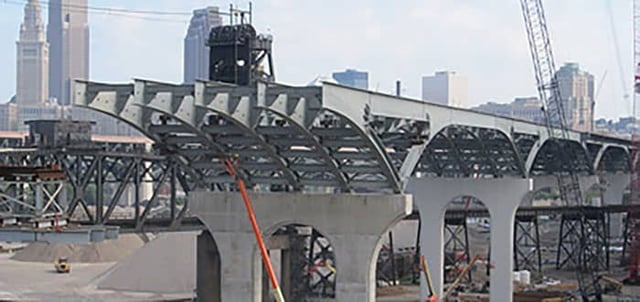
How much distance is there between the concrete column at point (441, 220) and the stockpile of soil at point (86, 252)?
170ft

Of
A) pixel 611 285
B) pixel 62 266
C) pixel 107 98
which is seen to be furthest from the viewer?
pixel 62 266

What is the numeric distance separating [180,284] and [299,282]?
15.1m

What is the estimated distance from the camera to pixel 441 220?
244ft

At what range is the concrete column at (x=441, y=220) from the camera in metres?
73.6

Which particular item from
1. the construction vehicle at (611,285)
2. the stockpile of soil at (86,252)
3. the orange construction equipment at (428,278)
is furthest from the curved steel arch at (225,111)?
the stockpile of soil at (86,252)

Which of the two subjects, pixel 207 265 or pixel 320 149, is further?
pixel 207 265

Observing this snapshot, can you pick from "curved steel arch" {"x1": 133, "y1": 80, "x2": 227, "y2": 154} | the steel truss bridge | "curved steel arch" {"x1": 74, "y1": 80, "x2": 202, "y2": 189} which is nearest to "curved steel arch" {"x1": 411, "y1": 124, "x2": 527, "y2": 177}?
the steel truss bridge

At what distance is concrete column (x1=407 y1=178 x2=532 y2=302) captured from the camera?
7356 cm

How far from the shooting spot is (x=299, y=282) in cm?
7281

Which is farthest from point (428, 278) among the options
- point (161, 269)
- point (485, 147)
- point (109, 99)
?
point (109, 99)

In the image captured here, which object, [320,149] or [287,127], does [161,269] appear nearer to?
[320,149]

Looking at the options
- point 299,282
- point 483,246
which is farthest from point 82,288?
point 483,246

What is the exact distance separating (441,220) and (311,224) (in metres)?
25.9

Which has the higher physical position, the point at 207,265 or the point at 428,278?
the point at 207,265
